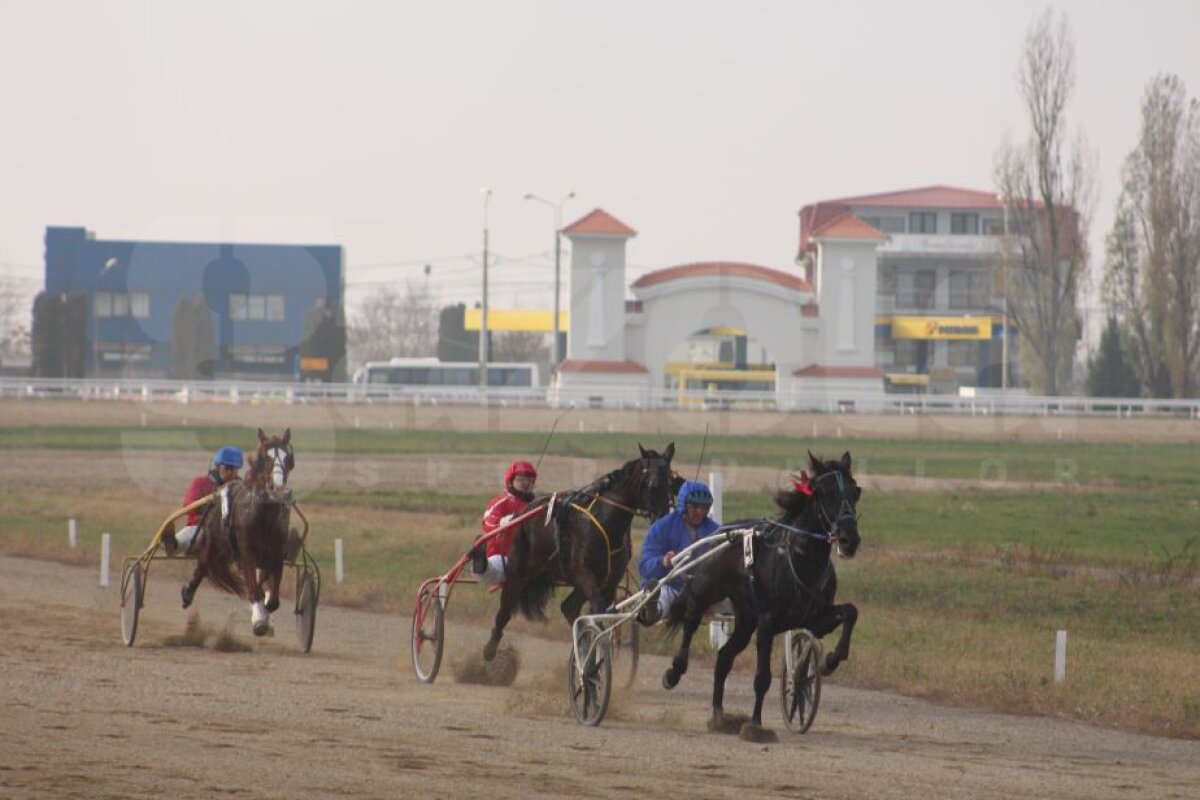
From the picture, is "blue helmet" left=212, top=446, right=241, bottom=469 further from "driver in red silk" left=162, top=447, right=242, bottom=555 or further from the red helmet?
the red helmet

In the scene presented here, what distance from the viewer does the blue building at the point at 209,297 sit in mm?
80062

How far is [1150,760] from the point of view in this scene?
11281mm

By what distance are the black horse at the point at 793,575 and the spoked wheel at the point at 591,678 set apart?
72cm

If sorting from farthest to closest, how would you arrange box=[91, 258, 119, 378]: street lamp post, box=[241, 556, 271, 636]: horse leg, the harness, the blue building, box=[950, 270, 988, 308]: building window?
1. box=[950, 270, 988, 308]: building window
2. the blue building
3. box=[91, 258, 119, 378]: street lamp post
4. box=[241, 556, 271, 636]: horse leg
5. the harness

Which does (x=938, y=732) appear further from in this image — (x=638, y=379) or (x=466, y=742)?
(x=638, y=379)

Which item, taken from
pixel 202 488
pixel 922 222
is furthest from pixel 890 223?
pixel 202 488

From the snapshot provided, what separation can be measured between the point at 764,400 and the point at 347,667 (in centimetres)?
4890

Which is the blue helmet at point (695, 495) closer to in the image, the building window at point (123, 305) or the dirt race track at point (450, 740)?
the dirt race track at point (450, 740)

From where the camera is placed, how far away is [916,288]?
332 ft

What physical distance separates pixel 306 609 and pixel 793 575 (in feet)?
19.7

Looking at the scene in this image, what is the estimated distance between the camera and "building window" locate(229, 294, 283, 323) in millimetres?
81125

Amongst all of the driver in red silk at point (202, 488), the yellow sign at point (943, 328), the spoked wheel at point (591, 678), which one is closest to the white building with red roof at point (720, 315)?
the yellow sign at point (943, 328)

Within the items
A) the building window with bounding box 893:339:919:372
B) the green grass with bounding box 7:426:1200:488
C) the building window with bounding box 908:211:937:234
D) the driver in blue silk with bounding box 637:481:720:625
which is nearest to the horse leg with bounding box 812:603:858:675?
the driver in blue silk with bounding box 637:481:720:625

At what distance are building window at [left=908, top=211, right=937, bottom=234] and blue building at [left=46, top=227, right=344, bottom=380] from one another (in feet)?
119
